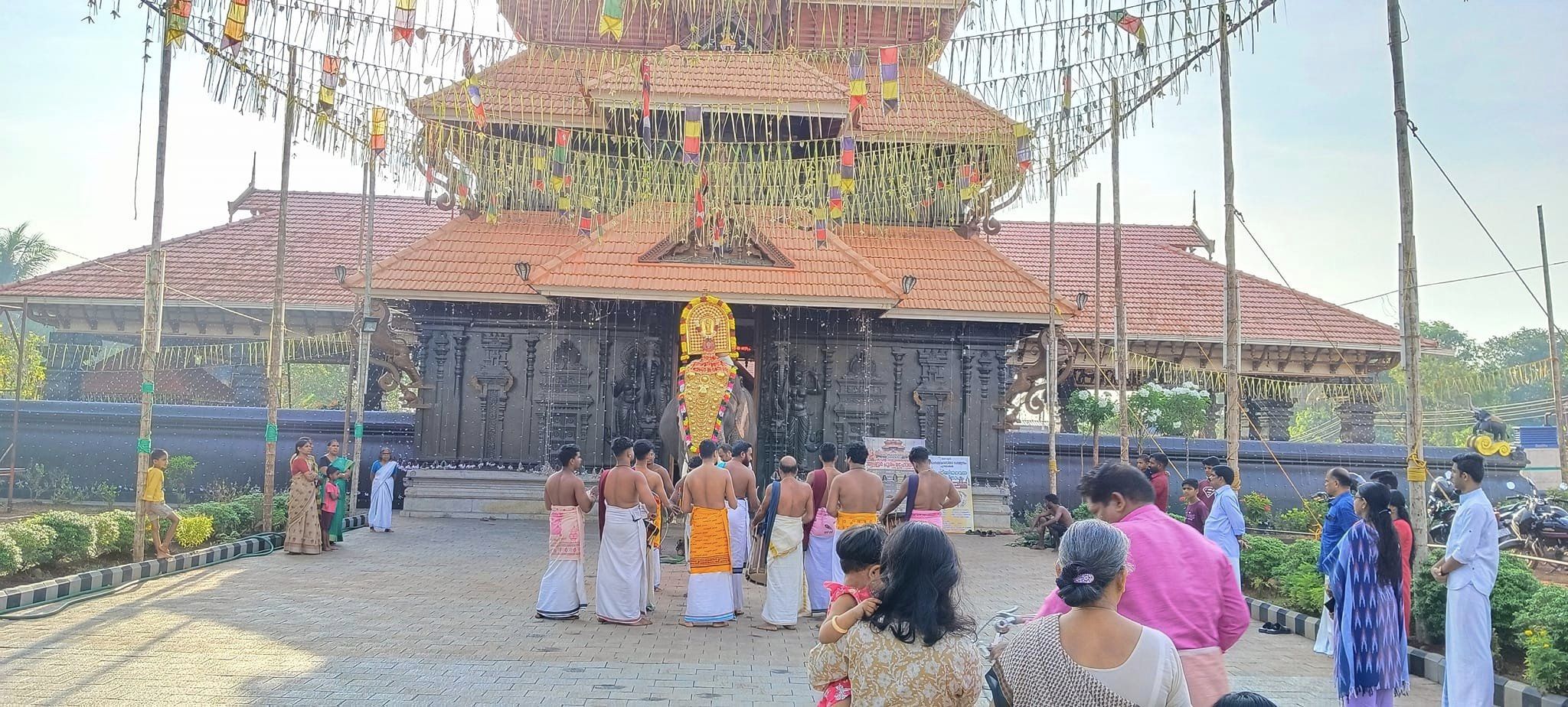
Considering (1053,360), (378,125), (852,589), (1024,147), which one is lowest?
(852,589)

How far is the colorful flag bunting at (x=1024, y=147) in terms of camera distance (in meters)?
13.7

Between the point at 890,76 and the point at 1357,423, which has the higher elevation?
the point at 890,76

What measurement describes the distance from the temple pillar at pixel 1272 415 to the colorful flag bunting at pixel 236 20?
18979 mm

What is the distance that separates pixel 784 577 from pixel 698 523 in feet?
2.84

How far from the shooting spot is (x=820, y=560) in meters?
10.1

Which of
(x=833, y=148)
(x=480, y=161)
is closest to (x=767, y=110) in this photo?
(x=833, y=148)

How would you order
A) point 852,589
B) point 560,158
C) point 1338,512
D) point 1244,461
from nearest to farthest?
point 852,589 → point 1338,512 → point 560,158 → point 1244,461

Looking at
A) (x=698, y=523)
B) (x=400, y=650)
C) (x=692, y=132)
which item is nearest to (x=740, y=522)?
(x=698, y=523)

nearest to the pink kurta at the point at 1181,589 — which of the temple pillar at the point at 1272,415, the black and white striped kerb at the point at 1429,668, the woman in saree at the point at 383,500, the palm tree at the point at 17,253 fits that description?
the black and white striped kerb at the point at 1429,668

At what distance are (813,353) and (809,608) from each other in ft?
29.3

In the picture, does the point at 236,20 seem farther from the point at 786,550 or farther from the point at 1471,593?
the point at 1471,593

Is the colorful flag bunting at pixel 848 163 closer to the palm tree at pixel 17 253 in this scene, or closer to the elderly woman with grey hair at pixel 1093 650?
the elderly woman with grey hair at pixel 1093 650

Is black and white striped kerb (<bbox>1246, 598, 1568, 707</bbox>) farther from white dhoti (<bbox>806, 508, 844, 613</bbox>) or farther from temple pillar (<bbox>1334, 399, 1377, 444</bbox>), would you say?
temple pillar (<bbox>1334, 399, 1377, 444</bbox>)

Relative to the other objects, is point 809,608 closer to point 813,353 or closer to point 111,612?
point 111,612
